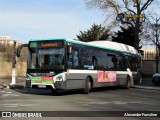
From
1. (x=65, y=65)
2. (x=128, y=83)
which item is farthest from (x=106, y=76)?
(x=65, y=65)

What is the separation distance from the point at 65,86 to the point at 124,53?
962 centimetres

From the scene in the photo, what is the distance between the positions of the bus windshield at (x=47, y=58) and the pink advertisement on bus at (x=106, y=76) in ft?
14.3

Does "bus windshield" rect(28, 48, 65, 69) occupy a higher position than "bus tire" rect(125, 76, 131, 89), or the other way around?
"bus windshield" rect(28, 48, 65, 69)

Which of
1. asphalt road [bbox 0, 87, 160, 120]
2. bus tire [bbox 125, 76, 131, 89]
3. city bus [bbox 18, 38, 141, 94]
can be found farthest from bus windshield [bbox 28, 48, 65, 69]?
bus tire [bbox 125, 76, 131, 89]

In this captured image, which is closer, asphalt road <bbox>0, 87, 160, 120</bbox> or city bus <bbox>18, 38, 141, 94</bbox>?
asphalt road <bbox>0, 87, 160, 120</bbox>

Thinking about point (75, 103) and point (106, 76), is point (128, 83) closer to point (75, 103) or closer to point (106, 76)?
point (106, 76)

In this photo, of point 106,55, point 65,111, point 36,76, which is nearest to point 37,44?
point 36,76

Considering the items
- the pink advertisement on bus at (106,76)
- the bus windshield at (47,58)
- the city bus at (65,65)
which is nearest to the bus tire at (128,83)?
the pink advertisement on bus at (106,76)

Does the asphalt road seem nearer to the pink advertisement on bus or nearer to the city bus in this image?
the city bus

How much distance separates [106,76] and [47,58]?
5848 mm

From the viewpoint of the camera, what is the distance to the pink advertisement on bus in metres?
23.9

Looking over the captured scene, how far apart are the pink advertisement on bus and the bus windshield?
4.37 meters

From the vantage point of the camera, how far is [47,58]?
66.6 feet

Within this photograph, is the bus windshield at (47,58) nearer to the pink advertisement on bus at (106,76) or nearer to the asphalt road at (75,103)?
the asphalt road at (75,103)
